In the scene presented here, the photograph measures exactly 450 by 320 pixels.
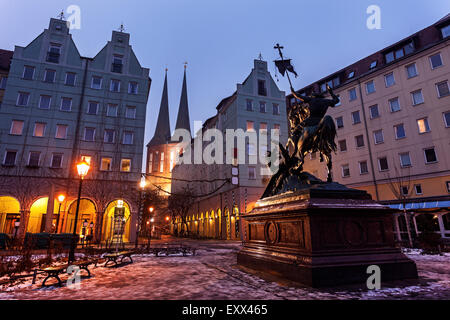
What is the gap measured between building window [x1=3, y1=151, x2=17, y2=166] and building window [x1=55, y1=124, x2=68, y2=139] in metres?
4.13

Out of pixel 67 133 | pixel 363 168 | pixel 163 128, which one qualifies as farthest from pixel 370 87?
pixel 163 128

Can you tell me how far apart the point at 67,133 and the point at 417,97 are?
36.7 meters

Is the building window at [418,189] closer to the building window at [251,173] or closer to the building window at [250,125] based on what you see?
the building window at [251,173]

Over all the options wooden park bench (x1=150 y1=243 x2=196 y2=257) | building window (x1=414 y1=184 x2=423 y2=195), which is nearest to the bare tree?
building window (x1=414 y1=184 x2=423 y2=195)

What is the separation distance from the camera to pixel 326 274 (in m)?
5.52

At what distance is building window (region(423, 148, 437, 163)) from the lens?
80.8ft

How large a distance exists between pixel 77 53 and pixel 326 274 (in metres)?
34.9

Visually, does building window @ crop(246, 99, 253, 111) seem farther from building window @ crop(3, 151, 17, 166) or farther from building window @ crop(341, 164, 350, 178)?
building window @ crop(3, 151, 17, 166)

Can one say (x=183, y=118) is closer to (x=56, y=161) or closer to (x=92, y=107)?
(x=92, y=107)

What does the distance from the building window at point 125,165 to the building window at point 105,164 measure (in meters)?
1.21
